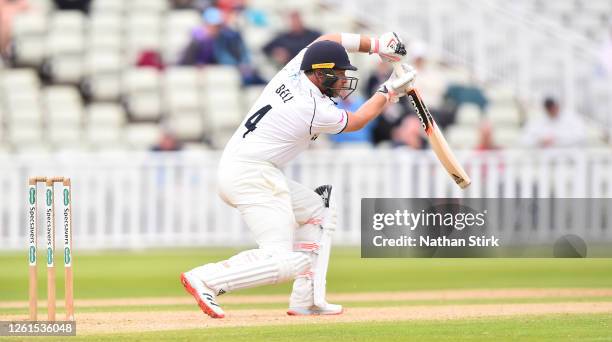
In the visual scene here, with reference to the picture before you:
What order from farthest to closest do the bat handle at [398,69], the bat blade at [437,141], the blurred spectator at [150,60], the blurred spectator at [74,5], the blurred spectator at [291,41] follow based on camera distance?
the blurred spectator at [74,5]
the blurred spectator at [150,60]
the blurred spectator at [291,41]
the bat blade at [437,141]
the bat handle at [398,69]

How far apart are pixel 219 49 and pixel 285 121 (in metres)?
9.91

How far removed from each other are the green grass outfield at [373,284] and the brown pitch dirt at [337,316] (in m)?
0.31

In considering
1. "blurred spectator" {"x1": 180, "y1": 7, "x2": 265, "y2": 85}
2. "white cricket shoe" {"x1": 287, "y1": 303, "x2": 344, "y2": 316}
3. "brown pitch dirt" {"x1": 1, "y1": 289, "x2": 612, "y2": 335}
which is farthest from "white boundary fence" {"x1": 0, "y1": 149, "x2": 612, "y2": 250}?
"white cricket shoe" {"x1": 287, "y1": 303, "x2": 344, "y2": 316}

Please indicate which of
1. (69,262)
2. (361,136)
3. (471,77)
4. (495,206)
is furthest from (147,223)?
(69,262)

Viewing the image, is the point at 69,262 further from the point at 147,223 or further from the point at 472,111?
the point at 472,111

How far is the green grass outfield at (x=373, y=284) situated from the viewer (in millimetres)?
8453

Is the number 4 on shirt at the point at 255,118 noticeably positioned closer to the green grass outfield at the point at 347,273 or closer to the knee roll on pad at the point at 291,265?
the knee roll on pad at the point at 291,265

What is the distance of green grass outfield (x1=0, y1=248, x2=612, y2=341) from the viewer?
845 cm

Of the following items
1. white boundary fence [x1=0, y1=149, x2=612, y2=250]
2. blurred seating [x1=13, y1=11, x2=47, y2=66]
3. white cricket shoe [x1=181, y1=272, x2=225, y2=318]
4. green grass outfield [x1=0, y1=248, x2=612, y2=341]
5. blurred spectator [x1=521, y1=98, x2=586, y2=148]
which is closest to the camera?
green grass outfield [x1=0, y1=248, x2=612, y2=341]

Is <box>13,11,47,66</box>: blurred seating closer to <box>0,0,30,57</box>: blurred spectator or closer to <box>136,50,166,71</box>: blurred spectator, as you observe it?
<box>0,0,30,57</box>: blurred spectator

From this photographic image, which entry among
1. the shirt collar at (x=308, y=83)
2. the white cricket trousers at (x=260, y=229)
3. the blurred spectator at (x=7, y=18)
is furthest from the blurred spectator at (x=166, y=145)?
the shirt collar at (x=308, y=83)

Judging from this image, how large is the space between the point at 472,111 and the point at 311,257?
30.8ft

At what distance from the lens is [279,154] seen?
30.7ft

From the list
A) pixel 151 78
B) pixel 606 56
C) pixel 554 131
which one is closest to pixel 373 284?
pixel 554 131
